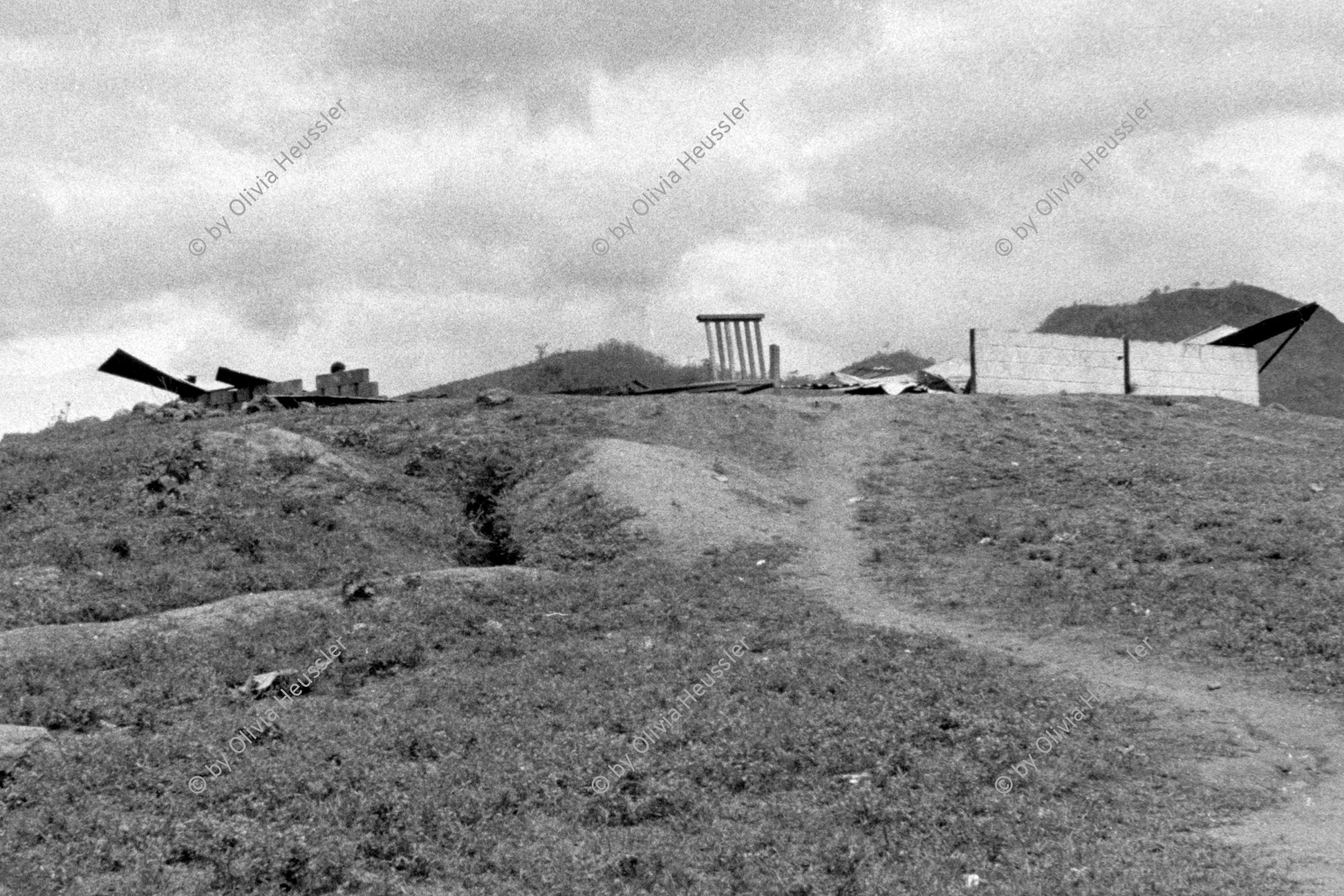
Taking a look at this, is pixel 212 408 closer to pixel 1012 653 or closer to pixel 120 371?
pixel 120 371

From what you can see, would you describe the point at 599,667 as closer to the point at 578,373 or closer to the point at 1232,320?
the point at 578,373

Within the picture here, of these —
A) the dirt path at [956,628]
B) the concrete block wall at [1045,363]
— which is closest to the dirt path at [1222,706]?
the dirt path at [956,628]

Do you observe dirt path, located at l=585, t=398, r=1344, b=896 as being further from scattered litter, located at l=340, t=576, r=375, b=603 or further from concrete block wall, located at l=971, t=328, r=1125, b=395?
scattered litter, located at l=340, t=576, r=375, b=603

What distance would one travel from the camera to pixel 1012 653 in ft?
41.8

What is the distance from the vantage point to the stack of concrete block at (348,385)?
26.9 m

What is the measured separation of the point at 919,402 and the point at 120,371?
1722 cm

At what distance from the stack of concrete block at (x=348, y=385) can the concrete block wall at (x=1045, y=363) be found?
40.7ft

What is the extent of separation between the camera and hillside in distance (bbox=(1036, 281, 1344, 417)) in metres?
42.4

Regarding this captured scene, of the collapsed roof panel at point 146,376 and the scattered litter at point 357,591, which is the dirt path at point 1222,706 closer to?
the scattered litter at point 357,591

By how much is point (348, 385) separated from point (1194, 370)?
18.1m

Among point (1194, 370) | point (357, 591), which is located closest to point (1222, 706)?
point (357, 591)

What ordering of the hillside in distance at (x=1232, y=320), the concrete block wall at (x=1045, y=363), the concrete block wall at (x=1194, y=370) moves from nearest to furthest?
the concrete block wall at (x=1045, y=363) → the concrete block wall at (x=1194, y=370) → the hillside in distance at (x=1232, y=320)

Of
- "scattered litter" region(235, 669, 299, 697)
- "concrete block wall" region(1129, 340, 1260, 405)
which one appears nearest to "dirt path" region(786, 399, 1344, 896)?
"scattered litter" region(235, 669, 299, 697)

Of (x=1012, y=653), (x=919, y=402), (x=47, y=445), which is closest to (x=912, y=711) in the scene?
(x=1012, y=653)
